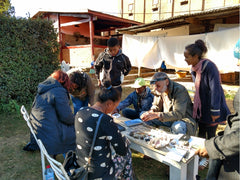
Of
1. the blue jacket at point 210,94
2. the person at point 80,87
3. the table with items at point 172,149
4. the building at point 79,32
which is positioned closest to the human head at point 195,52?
the blue jacket at point 210,94

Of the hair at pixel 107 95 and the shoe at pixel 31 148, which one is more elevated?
the hair at pixel 107 95

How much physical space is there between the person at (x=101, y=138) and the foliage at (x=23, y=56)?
14.4 ft

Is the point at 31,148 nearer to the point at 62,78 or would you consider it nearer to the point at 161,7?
the point at 62,78

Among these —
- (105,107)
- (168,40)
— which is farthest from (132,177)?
(168,40)

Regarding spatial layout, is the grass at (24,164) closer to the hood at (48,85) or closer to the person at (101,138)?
the person at (101,138)

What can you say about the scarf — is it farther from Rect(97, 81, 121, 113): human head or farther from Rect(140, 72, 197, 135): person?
Rect(97, 81, 121, 113): human head

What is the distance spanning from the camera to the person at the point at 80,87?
2881 mm

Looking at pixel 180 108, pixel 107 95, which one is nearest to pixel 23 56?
pixel 107 95

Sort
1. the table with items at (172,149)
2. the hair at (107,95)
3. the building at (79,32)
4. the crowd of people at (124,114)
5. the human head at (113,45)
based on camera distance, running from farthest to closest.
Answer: the building at (79,32)
the human head at (113,45)
the table with items at (172,149)
the hair at (107,95)
the crowd of people at (124,114)

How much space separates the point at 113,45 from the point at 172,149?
8.06 ft

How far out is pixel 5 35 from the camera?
4.90 meters

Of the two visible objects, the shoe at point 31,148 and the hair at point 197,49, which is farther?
the shoe at point 31,148

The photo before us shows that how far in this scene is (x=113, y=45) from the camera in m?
3.64

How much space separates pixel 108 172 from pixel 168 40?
6.58m
